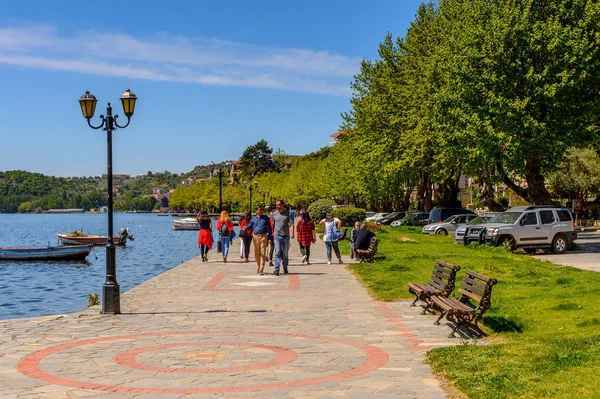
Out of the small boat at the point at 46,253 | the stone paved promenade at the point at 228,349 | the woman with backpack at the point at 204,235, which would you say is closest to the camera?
the stone paved promenade at the point at 228,349

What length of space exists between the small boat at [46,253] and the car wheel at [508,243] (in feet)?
90.0

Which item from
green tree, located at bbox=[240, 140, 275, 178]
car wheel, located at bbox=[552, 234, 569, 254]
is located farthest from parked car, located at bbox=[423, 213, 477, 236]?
green tree, located at bbox=[240, 140, 275, 178]

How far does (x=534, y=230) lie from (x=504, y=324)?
750 inches

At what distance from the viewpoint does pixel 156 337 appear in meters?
10.7

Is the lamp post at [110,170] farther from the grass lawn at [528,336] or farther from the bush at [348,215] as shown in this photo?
the bush at [348,215]

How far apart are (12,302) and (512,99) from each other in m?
21.7

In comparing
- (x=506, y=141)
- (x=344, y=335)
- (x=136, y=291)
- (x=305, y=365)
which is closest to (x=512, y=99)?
(x=506, y=141)

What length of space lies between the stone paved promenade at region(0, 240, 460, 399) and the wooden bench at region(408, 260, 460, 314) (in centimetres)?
35

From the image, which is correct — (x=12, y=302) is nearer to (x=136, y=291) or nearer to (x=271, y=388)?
(x=136, y=291)

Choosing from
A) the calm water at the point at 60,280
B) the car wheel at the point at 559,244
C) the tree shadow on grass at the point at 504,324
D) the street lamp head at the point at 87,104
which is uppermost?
the street lamp head at the point at 87,104

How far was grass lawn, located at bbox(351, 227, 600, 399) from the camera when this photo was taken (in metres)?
7.18

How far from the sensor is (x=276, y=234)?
20.4 metres

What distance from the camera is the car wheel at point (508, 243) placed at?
2878 centimetres

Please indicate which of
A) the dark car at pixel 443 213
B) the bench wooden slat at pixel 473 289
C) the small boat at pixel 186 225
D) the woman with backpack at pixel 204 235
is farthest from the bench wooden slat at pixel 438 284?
the small boat at pixel 186 225
